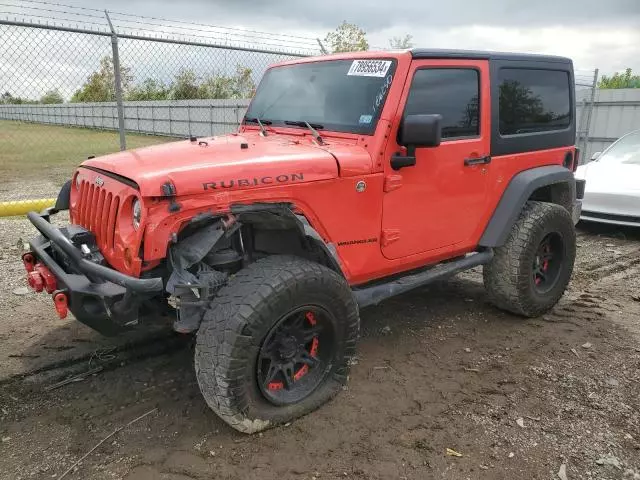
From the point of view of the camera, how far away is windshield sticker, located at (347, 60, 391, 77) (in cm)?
342

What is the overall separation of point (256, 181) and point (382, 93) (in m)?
1.09

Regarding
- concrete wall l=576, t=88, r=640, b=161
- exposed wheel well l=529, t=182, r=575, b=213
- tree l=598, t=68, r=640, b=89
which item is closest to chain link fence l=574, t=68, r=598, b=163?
concrete wall l=576, t=88, r=640, b=161

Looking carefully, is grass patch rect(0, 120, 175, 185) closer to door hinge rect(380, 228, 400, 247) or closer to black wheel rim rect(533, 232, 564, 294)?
door hinge rect(380, 228, 400, 247)

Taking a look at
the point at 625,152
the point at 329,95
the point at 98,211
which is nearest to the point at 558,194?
the point at 329,95

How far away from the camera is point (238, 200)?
2748 millimetres

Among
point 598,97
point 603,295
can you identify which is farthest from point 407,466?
point 598,97

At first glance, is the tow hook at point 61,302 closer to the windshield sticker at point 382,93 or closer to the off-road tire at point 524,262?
the windshield sticker at point 382,93

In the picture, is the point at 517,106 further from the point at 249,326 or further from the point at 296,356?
the point at 249,326

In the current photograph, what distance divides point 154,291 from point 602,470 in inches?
94.0

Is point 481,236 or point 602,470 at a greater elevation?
point 481,236

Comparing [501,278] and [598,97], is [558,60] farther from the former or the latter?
[598,97]

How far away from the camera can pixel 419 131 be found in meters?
3.10

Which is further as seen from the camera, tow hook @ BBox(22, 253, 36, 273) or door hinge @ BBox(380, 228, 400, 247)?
door hinge @ BBox(380, 228, 400, 247)

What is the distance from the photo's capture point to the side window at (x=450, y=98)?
3.48 m
